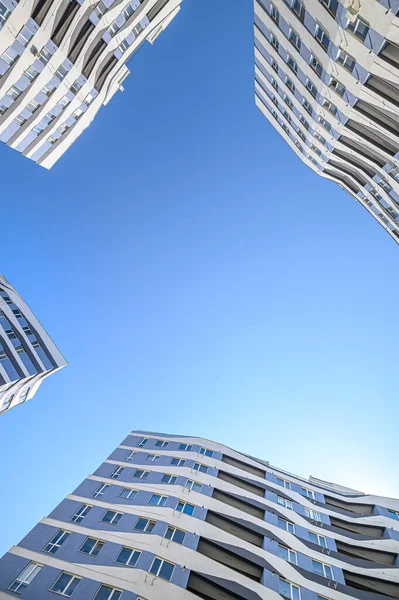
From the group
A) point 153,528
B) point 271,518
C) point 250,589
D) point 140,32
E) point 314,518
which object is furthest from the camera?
point 140,32

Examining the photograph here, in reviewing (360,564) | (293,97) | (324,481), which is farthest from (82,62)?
(324,481)

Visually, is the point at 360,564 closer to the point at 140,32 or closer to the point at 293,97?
the point at 293,97

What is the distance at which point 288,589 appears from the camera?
70.3ft

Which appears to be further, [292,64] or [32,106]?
[32,106]

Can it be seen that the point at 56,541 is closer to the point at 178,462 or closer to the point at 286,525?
the point at 178,462

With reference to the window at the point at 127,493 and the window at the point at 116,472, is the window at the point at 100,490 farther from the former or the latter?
the window at the point at 127,493

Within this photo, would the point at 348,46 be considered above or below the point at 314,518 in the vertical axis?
above

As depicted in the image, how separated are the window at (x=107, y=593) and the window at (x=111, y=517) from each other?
4615 mm

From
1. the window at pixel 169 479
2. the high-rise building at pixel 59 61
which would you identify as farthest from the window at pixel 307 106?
the window at pixel 169 479

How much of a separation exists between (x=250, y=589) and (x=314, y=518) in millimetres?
10924

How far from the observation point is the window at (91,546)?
67.0 feet

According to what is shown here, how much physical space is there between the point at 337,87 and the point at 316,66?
2.63 meters

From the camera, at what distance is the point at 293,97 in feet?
98.4

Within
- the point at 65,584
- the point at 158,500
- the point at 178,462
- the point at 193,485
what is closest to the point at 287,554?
the point at 193,485
